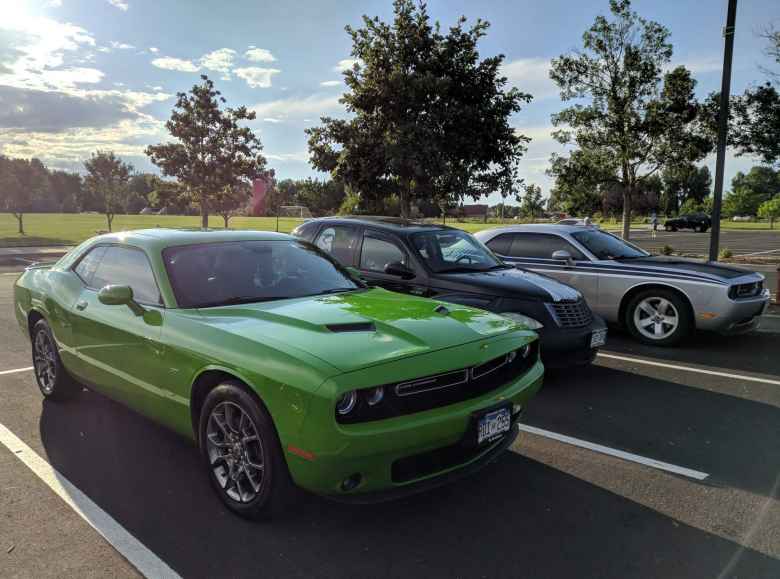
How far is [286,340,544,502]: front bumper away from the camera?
2.67 metres

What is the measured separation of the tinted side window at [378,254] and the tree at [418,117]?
6.81 metres

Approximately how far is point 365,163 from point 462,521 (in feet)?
38.9

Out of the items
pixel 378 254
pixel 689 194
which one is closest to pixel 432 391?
pixel 378 254

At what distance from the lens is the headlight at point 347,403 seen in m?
2.71

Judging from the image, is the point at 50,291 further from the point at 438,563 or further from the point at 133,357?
the point at 438,563

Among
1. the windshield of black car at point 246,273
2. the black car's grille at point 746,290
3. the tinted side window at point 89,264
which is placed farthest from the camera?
the black car's grille at point 746,290

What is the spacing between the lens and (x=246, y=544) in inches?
115

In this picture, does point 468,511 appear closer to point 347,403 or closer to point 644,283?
point 347,403

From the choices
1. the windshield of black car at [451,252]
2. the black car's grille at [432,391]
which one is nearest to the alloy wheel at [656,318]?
the windshield of black car at [451,252]

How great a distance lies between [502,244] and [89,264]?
19.0 feet

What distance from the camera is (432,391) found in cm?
298

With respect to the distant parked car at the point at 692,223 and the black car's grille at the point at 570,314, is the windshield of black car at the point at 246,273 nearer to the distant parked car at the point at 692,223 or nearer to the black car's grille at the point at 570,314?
the black car's grille at the point at 570,314

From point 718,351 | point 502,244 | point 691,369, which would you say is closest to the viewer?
point 691,369

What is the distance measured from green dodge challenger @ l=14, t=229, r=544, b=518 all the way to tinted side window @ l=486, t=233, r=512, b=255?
15.2ft
